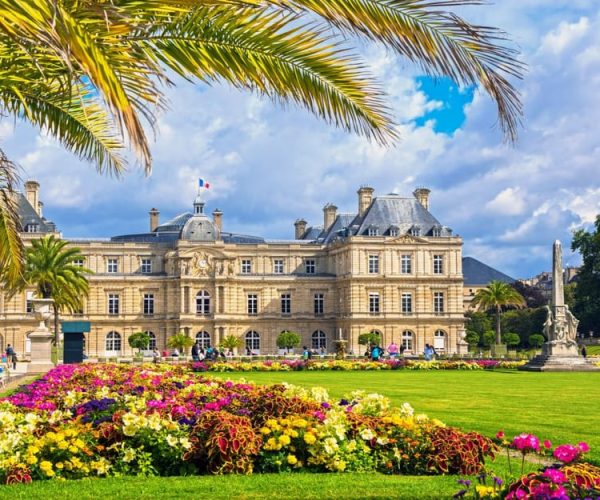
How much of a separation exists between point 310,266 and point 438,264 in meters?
11.7

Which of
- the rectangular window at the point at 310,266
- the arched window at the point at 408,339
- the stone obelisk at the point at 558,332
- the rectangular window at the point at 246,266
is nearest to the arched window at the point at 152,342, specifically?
the rectangular window at the point at 246,266

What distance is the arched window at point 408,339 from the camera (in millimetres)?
75250

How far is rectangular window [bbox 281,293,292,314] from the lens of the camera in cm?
7831

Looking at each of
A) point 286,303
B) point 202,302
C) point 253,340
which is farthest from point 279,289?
point 202,302

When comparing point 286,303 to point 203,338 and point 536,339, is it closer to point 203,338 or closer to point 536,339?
point 203,338

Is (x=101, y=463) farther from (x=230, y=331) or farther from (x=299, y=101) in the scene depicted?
(x=230, y=331)

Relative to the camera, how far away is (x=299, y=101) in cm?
722

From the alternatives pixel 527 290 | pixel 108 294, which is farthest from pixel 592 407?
pixel 527 290

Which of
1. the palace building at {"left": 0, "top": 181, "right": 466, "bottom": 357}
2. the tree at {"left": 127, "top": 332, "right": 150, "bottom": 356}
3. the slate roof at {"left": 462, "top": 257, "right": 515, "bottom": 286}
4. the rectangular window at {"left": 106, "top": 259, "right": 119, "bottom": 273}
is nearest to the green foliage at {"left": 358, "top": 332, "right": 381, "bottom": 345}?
the palace building at {"left": 0, "top": 181, "right": 466, "bottom": 357}

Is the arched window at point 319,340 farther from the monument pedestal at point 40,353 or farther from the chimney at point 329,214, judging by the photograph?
the monument pedestal at point 40,353

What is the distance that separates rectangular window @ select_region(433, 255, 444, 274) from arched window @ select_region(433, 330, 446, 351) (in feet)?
16.6

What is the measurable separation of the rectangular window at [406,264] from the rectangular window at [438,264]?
2124 millimetres

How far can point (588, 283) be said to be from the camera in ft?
240

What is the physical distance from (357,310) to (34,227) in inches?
1056
